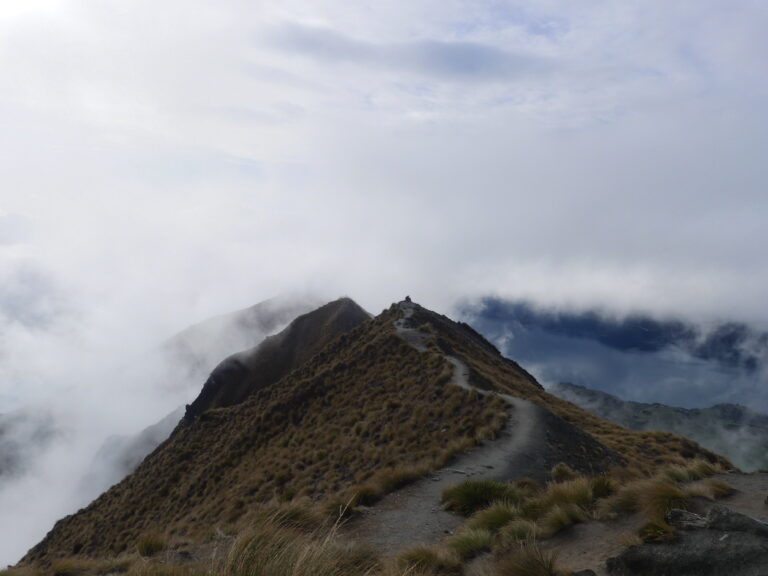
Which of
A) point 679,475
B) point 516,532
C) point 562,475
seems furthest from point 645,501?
point 562,475

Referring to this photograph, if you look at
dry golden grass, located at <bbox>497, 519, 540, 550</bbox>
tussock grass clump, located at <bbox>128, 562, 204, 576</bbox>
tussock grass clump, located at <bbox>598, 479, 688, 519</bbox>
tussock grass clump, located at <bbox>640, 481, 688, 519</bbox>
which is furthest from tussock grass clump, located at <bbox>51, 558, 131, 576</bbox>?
tussock grass clump, located at <bbox>640, 481, 688, 519</bbox>

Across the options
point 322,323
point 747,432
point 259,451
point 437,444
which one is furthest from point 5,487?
point 747,432

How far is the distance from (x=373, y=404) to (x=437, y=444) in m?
7.43

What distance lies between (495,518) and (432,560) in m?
2.27

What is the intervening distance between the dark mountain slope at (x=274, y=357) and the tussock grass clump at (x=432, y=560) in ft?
220

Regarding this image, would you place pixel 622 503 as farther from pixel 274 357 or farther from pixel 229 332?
pixel 229 332

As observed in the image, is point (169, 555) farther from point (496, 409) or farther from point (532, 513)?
point (496, 409)

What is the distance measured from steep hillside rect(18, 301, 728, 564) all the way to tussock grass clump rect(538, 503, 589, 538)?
5722 millimetres

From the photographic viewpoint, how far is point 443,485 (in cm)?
1602

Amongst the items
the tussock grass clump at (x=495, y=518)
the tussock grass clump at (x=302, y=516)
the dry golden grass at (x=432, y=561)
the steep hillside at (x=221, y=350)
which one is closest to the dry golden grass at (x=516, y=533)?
the tussock grass clump at (x=495, y=518)

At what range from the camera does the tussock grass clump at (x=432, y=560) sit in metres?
8.04

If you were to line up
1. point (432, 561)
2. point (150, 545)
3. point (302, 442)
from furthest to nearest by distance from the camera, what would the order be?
point (302, 442) < point (150, 545) < point (432, 561)

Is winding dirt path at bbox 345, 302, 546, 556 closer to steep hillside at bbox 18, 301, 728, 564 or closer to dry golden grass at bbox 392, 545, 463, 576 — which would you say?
steep hillside at bbox 18, 301, 728, 564

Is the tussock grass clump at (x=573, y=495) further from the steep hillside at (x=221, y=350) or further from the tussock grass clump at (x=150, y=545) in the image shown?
the steep hillside at (x=221, y=350)
